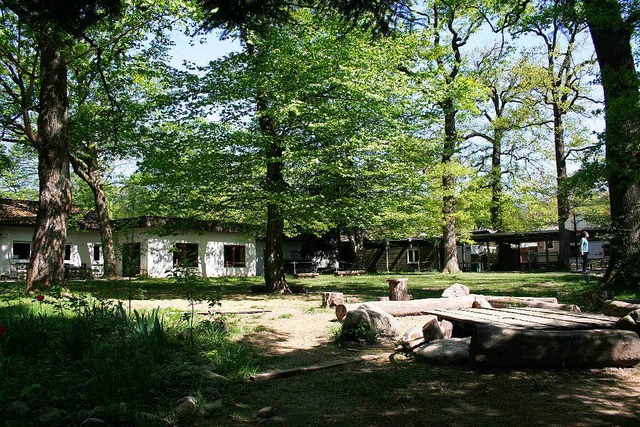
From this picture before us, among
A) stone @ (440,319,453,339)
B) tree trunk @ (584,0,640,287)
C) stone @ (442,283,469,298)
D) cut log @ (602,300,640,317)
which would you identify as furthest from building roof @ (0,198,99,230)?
cut log @ (602,300,640,317)

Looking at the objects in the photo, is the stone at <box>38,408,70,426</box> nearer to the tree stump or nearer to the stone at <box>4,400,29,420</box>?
the stone at <box>4,400,29,420</box>

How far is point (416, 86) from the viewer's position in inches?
674

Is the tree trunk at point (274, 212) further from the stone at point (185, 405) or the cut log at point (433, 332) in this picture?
the stone at point (185, 405)

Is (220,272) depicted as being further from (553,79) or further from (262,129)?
(553,79)

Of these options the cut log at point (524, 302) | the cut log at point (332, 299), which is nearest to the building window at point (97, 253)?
the cut log at point (332, 299)

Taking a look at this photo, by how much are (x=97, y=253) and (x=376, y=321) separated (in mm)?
29435

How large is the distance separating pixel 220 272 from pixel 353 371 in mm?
29141

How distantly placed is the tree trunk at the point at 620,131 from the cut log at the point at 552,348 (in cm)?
598

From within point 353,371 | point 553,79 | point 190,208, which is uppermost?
point 553,79

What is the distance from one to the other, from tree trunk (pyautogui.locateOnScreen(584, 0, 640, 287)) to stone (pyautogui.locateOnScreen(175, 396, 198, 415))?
9.60 metres

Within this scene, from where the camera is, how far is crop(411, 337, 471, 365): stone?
6070mm

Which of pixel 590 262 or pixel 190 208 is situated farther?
pixel 590 262

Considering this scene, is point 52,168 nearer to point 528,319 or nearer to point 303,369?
point 303,369

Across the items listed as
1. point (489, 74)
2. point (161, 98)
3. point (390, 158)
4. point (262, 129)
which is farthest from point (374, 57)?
point (489, 74)
